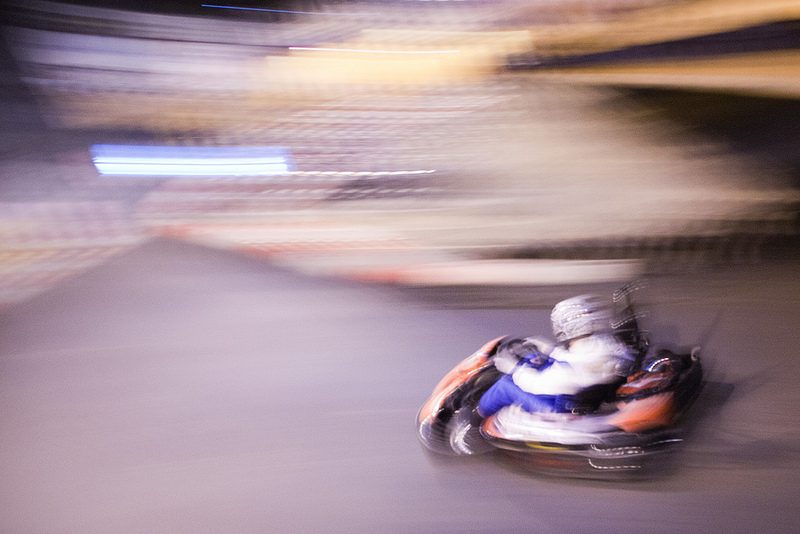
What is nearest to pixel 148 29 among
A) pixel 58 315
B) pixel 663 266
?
pixel 58 315

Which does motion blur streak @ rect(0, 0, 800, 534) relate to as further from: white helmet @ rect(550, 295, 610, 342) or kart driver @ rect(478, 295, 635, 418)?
white helmet @ rect(550, 295, 610, 342)

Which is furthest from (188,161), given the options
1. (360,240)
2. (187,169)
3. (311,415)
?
(311,415)

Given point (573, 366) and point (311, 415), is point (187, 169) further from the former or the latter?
point (573, 366)

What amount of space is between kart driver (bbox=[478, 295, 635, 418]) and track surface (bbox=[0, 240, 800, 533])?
1.00 feet

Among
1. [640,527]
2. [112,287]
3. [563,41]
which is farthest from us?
[563,41]

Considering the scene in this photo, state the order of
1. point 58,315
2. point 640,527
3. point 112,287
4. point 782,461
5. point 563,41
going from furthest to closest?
point 563,41 < point 112,287 < point 58,315 < point 782,461 < point 640,527

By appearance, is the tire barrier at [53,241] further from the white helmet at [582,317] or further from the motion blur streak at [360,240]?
the white helmet at [582,317]

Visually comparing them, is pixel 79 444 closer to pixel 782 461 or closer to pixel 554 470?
pixel 554 470

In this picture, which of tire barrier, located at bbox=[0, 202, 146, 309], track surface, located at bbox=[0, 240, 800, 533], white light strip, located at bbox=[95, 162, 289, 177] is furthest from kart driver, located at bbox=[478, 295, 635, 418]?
white light strip, located at bbox=[95, 162, 289, 177]

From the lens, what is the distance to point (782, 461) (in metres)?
1.73

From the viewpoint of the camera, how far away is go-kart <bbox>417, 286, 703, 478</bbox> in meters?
1.62

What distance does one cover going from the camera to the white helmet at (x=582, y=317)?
1.62 metres

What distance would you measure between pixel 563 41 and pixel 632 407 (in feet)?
17.0

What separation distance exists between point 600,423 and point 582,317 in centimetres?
37
